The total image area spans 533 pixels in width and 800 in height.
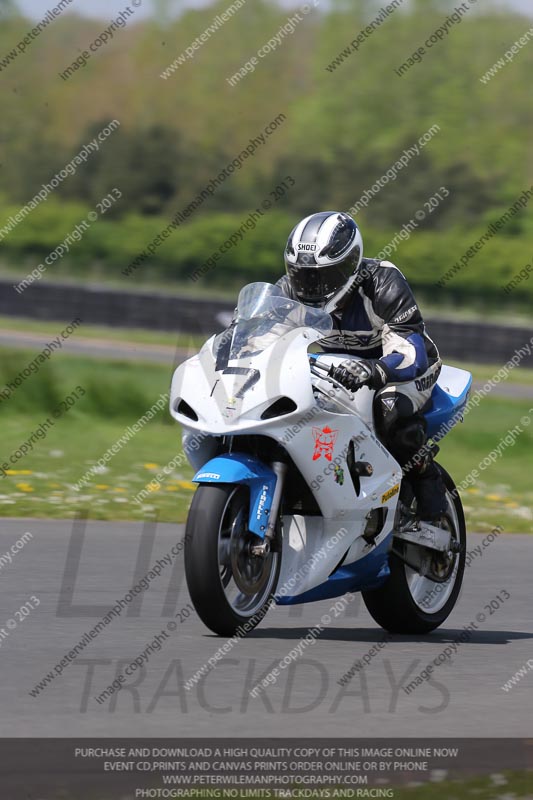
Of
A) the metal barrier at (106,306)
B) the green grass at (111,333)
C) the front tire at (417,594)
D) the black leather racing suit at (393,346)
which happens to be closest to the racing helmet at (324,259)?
the black leather racing suit at (393,346)

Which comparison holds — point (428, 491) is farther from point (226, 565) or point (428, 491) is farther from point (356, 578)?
point (226, 565)

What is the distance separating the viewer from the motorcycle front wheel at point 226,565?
616 centimetres

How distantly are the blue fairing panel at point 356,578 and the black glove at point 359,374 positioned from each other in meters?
0.76

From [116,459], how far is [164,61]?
6339 centimetres

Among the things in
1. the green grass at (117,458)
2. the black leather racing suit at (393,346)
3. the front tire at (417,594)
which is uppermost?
the black leather racing suit at (393,346)

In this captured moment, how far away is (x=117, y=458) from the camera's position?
13.8 meters

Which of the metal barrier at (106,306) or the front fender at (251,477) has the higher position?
the front fender at (251,477)

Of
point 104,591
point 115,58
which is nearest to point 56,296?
point 104,591

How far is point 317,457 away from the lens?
6492mm

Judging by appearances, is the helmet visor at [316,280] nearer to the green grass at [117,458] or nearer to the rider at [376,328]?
the rider at [376,328]

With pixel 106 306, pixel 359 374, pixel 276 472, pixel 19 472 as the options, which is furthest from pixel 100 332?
pixel 276 472

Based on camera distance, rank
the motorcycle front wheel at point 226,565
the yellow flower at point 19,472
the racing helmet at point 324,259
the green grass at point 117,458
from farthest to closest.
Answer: the yellow flower at point 19,472 → the green grass at point 117,458 → the racing helmet at point 324,259 → the motorcycle front wheel at point 226,565

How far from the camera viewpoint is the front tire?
7.31 metres

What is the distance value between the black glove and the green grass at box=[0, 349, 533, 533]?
451 centimetres
